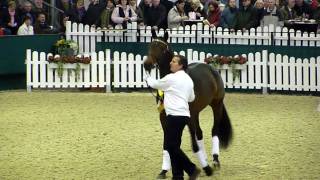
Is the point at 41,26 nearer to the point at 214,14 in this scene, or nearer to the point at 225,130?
the point at 214,14

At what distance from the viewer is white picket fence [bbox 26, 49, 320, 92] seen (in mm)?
20891

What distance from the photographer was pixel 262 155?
1270 centimetres

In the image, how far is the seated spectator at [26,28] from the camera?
878 inches

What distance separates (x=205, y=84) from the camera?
11.6 m

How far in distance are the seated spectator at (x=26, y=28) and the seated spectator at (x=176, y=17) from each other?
3.85m

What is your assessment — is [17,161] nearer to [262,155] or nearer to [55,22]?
[262,155]

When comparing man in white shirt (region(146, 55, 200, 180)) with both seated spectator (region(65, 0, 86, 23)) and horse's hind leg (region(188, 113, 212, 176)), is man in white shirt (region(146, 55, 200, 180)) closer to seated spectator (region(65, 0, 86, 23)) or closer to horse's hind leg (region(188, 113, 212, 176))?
horse's hind leg (region(188, 113, 212, 176))

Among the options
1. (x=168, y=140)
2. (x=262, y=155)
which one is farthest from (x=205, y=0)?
(x=168, y=140)

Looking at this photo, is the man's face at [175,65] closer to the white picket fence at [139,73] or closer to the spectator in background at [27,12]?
the white picket fence at [139,73]

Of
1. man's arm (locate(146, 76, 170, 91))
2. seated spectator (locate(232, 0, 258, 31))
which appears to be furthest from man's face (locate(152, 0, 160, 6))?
man's arm (locate(146, 76, 170, 91))

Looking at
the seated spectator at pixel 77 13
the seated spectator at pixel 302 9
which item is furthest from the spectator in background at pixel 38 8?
the seated spectator at pixel 302 9

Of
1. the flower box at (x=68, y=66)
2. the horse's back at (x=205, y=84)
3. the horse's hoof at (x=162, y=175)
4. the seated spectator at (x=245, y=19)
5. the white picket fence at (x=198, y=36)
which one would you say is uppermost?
the seated spectator at (x=245, y=19)

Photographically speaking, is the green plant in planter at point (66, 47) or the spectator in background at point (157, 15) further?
the spectator in background at point (157, 15)

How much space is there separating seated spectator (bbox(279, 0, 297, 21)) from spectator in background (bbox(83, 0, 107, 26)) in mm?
5015
